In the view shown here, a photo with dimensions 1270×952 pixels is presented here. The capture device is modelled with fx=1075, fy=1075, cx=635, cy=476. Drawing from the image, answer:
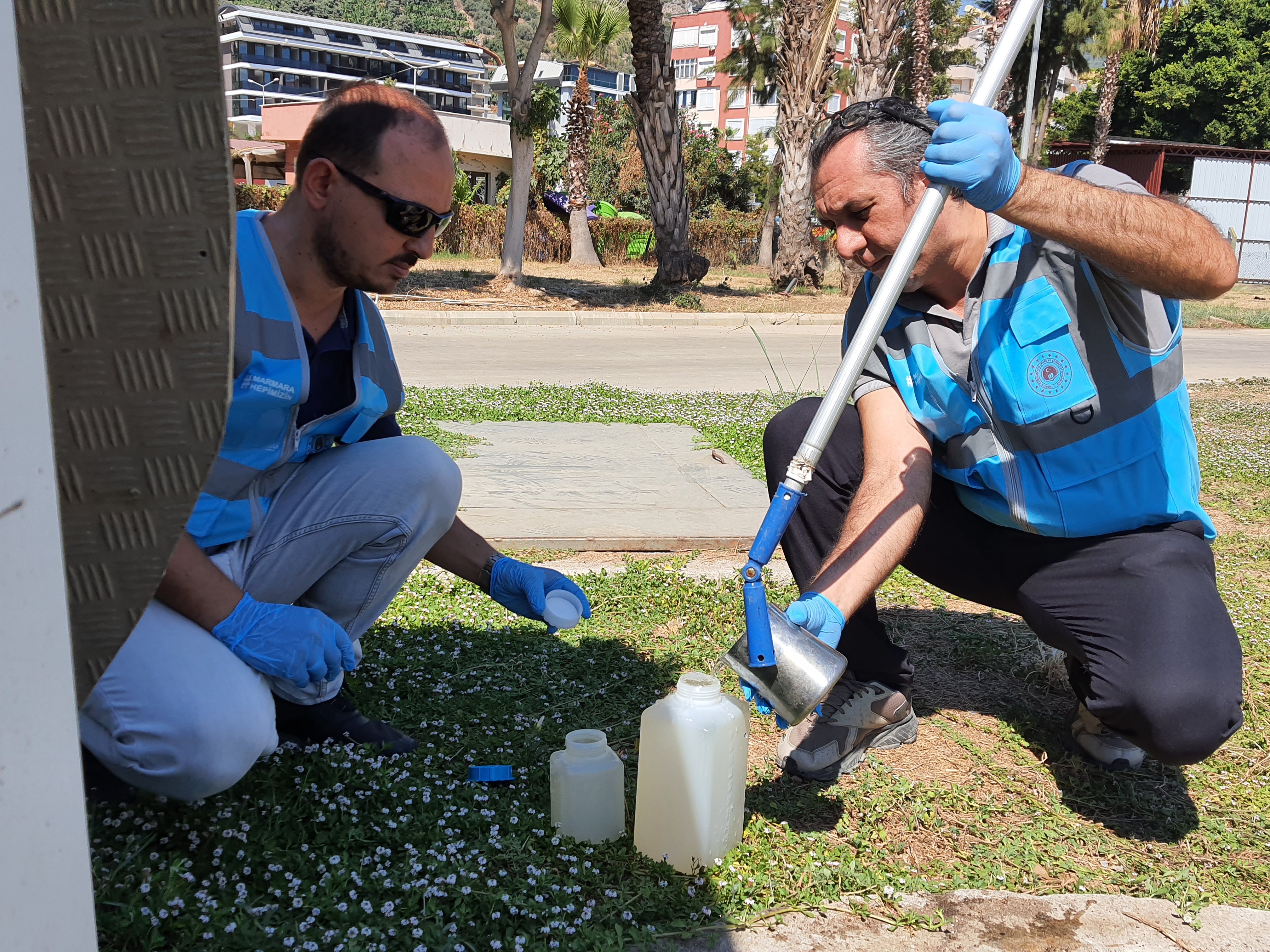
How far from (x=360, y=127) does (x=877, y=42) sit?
16.5 m

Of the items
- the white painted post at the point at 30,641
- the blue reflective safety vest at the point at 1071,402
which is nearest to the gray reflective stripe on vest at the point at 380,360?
the blue reflective safety vest at the point at 1071,402

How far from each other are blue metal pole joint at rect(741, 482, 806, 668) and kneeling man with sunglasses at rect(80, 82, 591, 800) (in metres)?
0.62

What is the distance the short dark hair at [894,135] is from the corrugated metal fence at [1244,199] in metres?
31.5

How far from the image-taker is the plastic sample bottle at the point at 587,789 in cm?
223

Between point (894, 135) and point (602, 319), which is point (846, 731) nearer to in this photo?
point (894, 135)

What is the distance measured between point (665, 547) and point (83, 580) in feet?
11.2

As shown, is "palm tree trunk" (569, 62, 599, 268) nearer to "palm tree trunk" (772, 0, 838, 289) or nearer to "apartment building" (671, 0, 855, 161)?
"palm tree trunk" (772, 0, 838, 289)

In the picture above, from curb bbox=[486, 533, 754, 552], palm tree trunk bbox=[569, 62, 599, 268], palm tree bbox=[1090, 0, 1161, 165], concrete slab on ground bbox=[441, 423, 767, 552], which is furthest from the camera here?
palm tree bbox=[1090, 0, 1161, 165]

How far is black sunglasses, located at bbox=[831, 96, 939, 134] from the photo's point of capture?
260 centimetres

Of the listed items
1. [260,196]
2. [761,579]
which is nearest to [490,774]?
[761,579]

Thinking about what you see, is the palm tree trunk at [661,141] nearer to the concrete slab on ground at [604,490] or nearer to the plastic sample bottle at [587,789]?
the concrete slab on ground at [604,490]

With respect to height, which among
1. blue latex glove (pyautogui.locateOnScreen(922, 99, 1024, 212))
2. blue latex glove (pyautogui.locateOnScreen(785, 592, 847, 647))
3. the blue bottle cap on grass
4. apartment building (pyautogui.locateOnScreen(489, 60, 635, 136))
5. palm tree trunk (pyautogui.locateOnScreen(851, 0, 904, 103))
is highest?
apartment building (pyautogui.locateOnScreen(489, 60, 635, 136))

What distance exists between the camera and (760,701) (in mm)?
2246

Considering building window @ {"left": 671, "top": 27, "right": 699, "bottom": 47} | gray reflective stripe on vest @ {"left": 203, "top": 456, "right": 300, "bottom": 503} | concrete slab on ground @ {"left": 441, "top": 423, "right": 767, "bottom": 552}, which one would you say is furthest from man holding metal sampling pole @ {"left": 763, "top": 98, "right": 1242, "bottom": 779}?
building window @ {"left": 671, "top": 27, "right": 699, "bottom": 47}
